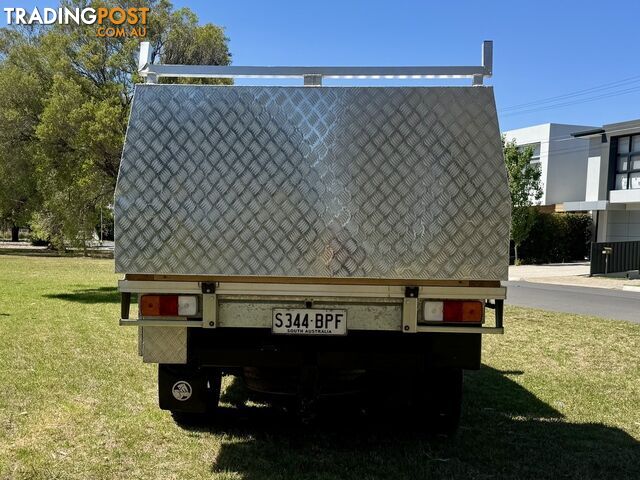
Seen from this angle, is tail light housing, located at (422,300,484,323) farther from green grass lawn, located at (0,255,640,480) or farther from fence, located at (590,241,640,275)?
fence, located at (590,241,640,275)

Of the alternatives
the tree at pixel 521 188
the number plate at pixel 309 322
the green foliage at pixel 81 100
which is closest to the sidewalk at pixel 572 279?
the tree at pixel 521 188

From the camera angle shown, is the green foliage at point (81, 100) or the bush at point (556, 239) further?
the bush at point (556, 239)

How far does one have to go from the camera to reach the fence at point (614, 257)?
81.3 ft

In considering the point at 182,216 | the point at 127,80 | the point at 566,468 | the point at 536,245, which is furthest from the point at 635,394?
the point at 536,245

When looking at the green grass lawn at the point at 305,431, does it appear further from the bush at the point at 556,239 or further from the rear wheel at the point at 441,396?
the bush at the point at 556,239

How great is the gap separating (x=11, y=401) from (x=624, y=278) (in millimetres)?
23252

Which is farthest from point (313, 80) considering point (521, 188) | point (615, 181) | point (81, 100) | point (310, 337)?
point (521, 188)

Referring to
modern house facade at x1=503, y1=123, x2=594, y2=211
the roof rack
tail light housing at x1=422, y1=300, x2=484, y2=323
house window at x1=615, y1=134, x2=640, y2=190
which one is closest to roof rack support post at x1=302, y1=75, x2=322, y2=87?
the roof rack

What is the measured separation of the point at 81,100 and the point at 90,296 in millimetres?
5848

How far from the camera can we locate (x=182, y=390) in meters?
4.50

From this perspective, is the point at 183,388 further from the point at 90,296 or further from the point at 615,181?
the point at 615,181

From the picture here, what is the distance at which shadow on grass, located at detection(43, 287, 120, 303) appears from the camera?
14369mm

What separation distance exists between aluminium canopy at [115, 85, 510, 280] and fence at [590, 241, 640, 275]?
2297 centimetres

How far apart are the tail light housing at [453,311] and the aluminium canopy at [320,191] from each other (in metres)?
0.19
